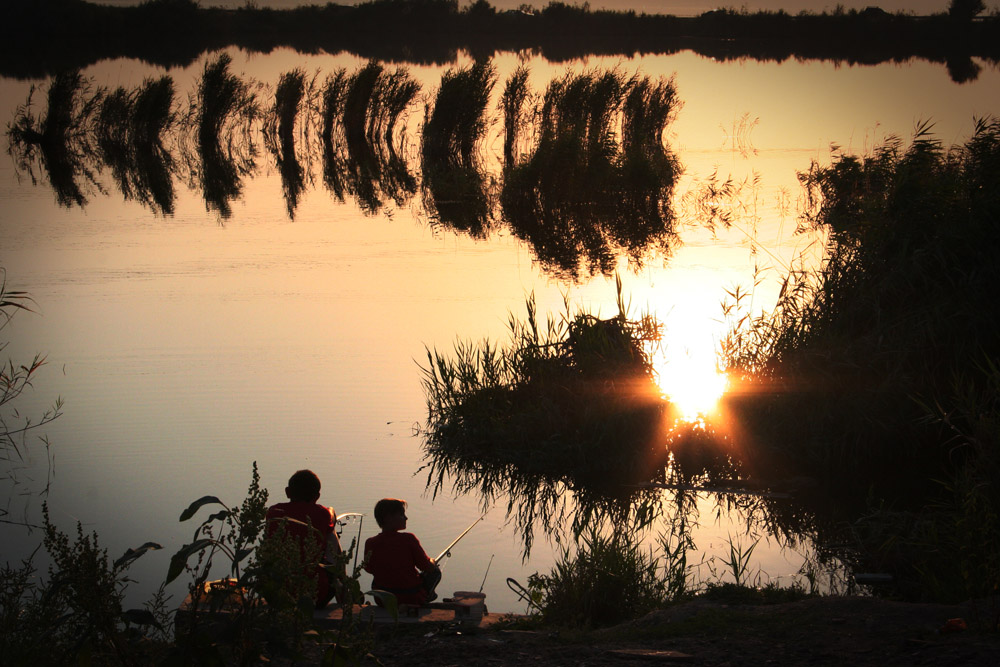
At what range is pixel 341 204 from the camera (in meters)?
21.1

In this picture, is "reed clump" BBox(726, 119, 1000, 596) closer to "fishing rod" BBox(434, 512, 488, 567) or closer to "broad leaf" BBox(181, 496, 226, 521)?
"fishing rod" BBox(434, 512, 488, 567)

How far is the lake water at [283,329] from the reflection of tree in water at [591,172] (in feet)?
1.83

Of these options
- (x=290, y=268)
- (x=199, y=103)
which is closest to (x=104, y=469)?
(x=290, y=268)

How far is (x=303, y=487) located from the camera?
5.55 m

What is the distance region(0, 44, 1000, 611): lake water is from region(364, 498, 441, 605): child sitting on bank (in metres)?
0.48

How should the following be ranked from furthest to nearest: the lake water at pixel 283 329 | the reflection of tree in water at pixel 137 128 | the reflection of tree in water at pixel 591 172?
the reflection of tree in water at pixel 137 128
the reflection of tree in water at pixel 591 172
the lake water at pixel 283 329

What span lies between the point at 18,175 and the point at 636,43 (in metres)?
52.8

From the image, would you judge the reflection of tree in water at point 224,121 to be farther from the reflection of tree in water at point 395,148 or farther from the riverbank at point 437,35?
the riverbank at point 437,35

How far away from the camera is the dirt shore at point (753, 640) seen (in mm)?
4316

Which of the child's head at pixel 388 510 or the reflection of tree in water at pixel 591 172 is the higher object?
the reflection of tree in water at pixel 591 172

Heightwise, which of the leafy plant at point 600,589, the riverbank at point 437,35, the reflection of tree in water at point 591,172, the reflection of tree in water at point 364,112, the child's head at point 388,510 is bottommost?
the leafy plant at point 600,589

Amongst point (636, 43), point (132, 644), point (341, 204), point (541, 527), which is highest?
point (636, 43)

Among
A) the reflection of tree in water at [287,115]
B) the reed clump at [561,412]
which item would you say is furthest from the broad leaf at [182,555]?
the reflection of tree in water at [287,115]

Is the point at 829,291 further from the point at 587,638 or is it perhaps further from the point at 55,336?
the point at 55,336
